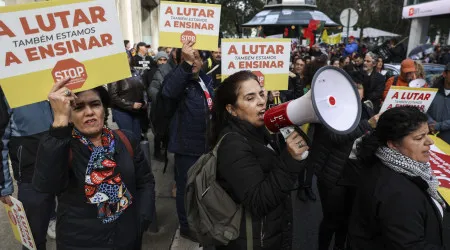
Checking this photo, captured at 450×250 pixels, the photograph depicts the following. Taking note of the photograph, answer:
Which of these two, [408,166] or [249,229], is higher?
[408,166]

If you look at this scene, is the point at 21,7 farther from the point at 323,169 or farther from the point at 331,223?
the point at 331,223

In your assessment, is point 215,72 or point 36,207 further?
point 215,72

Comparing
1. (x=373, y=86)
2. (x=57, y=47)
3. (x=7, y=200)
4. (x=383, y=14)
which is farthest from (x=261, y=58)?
(x=383, y=14)

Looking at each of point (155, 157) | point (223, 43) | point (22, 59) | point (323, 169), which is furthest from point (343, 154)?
point (155, 157)

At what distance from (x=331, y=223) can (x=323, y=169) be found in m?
0.83

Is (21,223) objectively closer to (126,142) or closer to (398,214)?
(126,142)

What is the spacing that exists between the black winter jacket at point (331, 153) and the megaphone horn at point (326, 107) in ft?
1.70

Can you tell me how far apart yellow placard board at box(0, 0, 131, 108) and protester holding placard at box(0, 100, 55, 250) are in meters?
1.03

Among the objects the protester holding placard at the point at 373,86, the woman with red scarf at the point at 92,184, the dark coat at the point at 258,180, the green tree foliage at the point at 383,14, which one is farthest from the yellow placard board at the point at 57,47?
the green tree foliage at the point at 383,14

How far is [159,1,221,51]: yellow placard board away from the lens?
10.9ft

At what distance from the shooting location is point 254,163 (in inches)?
63.0

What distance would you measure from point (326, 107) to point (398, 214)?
0.65 metres

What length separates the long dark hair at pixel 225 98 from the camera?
6.11 ft

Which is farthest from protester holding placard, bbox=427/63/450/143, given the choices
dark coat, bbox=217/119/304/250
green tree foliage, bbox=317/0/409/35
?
green tree foliage, bbox=317/0/409/35
